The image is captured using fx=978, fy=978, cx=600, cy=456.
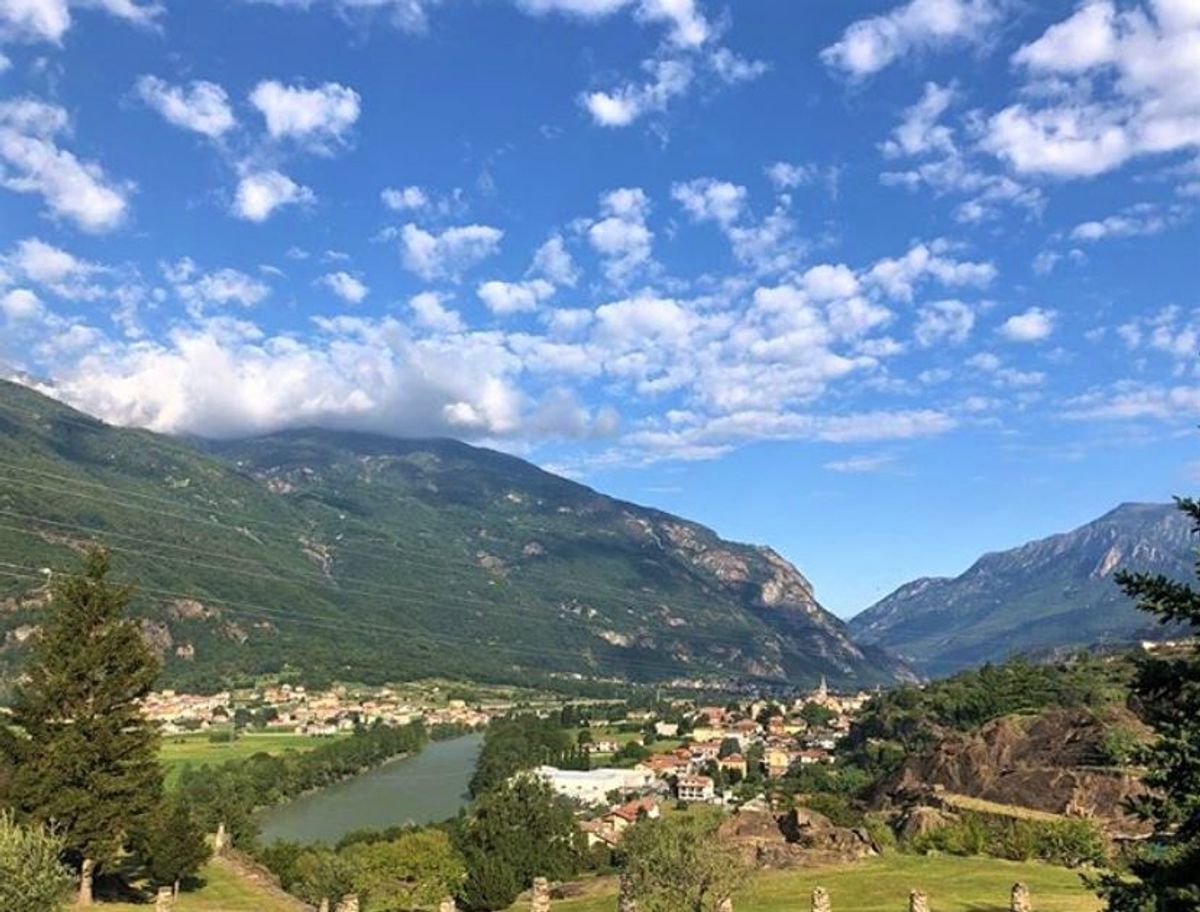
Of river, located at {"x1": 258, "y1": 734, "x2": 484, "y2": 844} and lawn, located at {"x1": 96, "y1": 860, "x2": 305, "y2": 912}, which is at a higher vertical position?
lawn, located at {"x1": 96, "y1": 860, "x2": 305, "y2": 912}

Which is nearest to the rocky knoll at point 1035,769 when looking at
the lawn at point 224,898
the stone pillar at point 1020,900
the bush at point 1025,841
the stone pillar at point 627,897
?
the bush at point 1025,841

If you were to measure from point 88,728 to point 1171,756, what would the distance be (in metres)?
31.7

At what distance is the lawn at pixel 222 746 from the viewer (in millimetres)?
121269

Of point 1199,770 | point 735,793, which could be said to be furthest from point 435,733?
point 1199,770

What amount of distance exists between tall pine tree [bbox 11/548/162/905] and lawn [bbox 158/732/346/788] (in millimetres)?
82578

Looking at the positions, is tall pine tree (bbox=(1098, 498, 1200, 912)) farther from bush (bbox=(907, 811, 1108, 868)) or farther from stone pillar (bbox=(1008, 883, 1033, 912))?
bush (bbox=(907, 811, 1108, 868))

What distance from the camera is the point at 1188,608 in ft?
44.1

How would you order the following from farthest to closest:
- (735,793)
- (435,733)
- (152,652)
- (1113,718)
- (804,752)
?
(435,733), (804,752), (735,793), (1113,718), (152,652)

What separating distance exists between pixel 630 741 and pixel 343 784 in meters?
48.6

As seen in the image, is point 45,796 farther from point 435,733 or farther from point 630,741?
point 435,733

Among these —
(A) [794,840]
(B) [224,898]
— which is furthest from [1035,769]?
(B) [224,898]

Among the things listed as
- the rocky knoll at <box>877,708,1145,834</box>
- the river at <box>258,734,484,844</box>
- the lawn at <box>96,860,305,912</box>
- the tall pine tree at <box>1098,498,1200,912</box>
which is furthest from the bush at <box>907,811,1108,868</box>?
the river at <box>258,734,484,844</box>

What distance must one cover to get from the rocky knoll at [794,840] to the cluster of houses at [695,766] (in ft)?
64.3

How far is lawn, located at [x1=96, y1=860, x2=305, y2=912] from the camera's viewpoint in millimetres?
33916
